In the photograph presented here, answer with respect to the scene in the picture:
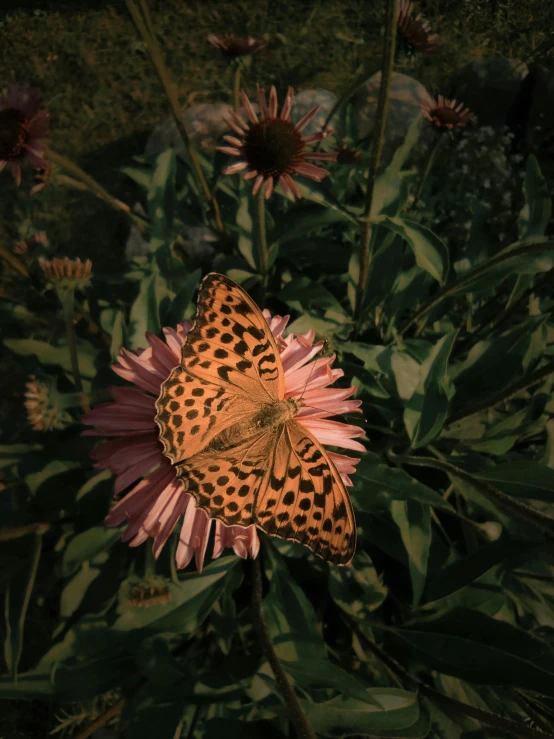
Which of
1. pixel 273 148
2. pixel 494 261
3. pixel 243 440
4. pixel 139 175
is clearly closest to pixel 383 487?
pixel 243 440

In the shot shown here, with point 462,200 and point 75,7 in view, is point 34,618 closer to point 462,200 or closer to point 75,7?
point 462,200

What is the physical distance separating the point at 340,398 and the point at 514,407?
1.11m

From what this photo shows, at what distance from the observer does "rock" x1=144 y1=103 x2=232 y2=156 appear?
301 cm

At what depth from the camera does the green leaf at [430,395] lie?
1.47 metres

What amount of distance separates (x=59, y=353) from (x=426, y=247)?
4.13 ft

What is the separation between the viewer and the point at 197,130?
120 inches

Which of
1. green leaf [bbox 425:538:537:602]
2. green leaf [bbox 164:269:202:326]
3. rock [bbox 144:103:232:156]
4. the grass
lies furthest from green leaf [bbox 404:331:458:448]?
the grass

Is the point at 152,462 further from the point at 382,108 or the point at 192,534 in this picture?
the point at 382,108

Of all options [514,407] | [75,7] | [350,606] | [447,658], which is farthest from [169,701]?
[75,7]

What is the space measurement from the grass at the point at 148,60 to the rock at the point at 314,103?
398 millimetres

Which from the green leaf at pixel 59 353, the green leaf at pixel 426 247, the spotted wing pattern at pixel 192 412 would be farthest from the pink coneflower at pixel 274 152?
the green leaf at pixel 59 353

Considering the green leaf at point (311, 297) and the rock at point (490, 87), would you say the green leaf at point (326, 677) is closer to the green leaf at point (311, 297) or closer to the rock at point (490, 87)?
the green leaf at point (311, 297)

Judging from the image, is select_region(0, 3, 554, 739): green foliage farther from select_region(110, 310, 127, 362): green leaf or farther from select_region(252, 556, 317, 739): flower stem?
select_region(252, 556, 317, 739): flower stem

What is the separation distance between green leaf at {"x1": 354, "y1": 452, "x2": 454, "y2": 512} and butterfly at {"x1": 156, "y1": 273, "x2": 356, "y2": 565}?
0.31 meters
